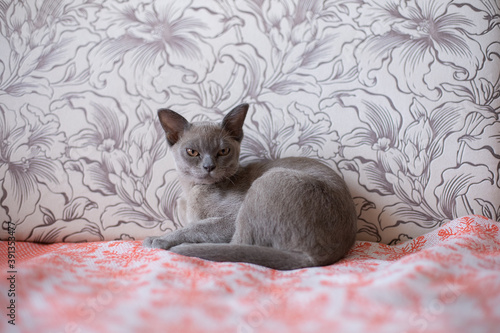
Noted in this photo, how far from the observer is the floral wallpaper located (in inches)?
55.1

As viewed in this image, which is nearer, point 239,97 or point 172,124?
point 172,124

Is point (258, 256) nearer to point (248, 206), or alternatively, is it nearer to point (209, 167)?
point (248, 206)

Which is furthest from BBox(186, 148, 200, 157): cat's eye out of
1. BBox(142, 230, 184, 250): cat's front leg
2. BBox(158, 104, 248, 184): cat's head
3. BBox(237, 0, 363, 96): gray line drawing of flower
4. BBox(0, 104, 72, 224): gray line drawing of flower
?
BBox(0, 104, 72, 224): gray line drawing of flower

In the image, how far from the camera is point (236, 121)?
4.40 ft

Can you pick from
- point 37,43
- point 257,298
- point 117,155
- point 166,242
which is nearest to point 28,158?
point 117,155

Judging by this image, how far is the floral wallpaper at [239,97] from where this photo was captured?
1.40 m

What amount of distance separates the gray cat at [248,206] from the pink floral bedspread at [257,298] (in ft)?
0.30

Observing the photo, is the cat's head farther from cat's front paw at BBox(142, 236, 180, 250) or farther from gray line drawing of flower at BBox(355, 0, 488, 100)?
gray line drawing of flower at BBox(355, 0, 488, 100)

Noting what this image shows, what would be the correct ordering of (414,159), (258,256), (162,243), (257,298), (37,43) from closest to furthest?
(257,298) → (258,256) → (162,243) → (414,159) → (37,43)

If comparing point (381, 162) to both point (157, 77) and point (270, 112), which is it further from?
point (157, 77)

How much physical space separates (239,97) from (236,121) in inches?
7.6

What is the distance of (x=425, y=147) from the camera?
1.40 meters

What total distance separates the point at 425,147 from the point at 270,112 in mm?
614

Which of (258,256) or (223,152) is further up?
(223,152)
